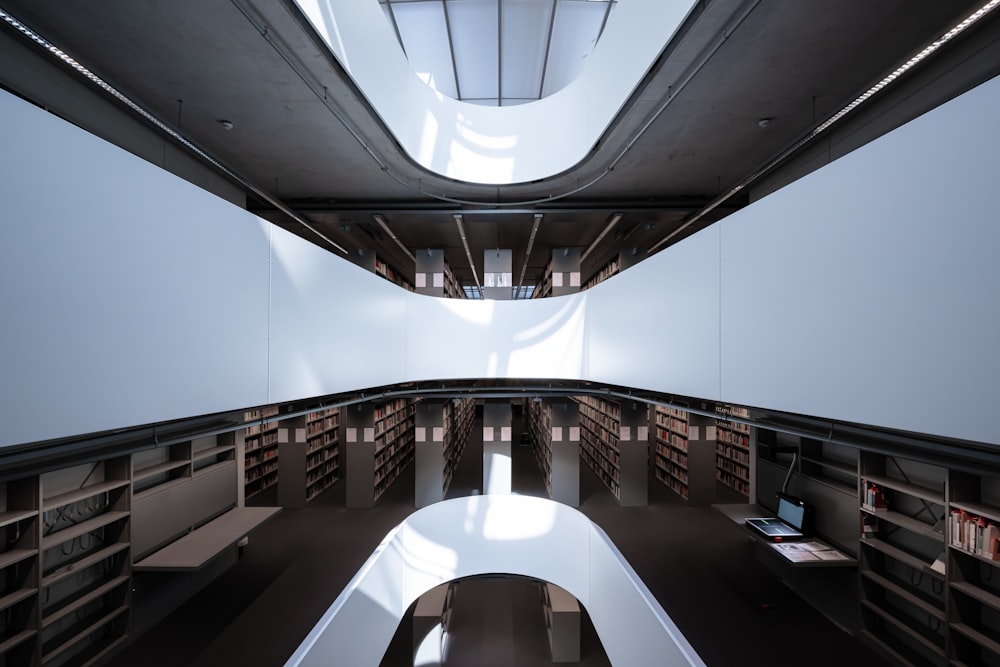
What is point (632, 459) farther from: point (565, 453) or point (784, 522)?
point (784, 522)

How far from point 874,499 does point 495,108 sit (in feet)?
22.0

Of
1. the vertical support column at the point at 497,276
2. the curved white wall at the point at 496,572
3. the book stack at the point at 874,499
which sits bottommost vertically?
the curved white wall at the point at 496,572

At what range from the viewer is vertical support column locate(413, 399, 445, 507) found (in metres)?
7.55

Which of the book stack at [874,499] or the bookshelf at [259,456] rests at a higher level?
the book stack at [874,499]

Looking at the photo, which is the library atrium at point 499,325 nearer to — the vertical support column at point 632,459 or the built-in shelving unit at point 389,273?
the vertical support column at point 632,459

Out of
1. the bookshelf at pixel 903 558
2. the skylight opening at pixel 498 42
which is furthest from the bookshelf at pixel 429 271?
the bookshelf at pixel 903 558

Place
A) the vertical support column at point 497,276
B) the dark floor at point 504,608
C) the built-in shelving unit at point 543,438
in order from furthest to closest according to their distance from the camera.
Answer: the built-in shelving unit at point 543,438 < the vertical support column at point 497,276 < the dark floor at point 504,608

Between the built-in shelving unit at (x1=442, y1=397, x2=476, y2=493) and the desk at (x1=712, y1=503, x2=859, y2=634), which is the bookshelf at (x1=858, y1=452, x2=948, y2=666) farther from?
the built-in shelving unit at (x1=442, y1=397, x2=476, y2=493)

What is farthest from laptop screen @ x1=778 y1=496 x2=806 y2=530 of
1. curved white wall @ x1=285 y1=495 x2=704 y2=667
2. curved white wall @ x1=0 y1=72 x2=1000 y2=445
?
curved white wall @ x1=0 y1=72 x2=1000 y2=445

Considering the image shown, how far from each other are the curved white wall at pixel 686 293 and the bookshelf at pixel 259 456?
5679mm

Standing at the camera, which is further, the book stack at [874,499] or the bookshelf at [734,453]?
the bookshelf at [734,453]

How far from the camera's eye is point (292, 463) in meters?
7.37

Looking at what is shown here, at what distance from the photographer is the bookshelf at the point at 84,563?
11.1ft

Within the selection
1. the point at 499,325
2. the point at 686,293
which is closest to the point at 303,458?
the point at 499,325
